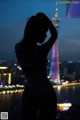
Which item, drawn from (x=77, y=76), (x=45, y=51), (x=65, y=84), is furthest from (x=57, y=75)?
(x=45, y=51)

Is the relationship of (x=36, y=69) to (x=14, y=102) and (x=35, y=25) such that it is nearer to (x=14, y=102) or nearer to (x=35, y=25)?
(x=35, y=25)

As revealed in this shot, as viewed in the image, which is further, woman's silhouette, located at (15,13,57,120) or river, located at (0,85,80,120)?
river, located at (0,85,80,120)

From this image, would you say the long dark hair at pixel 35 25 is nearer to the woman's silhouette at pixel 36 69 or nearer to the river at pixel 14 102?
the woman's silhouette at pixel 36 69

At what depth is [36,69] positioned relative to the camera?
667mm

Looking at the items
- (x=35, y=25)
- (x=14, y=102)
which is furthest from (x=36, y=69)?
(x=14, y=102)

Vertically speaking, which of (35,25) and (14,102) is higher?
(35,25)

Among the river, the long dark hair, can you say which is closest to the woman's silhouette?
the long dark hair

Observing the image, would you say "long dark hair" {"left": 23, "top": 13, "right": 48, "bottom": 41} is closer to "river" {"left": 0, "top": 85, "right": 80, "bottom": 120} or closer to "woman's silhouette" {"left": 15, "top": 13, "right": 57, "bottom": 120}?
"woman's silhouette" {"left": 15, "top": 13, "right": 57, "bottom": 120}

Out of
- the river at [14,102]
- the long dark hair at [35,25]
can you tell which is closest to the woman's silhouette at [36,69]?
the long dark hair at [35,25]

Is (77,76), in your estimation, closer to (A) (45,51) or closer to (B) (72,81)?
(B) (72,81)

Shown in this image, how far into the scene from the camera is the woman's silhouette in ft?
2.14

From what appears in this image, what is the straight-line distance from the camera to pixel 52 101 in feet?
2.14

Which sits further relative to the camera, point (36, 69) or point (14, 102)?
point (14, 102)

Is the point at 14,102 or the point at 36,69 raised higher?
the point at 36,69
